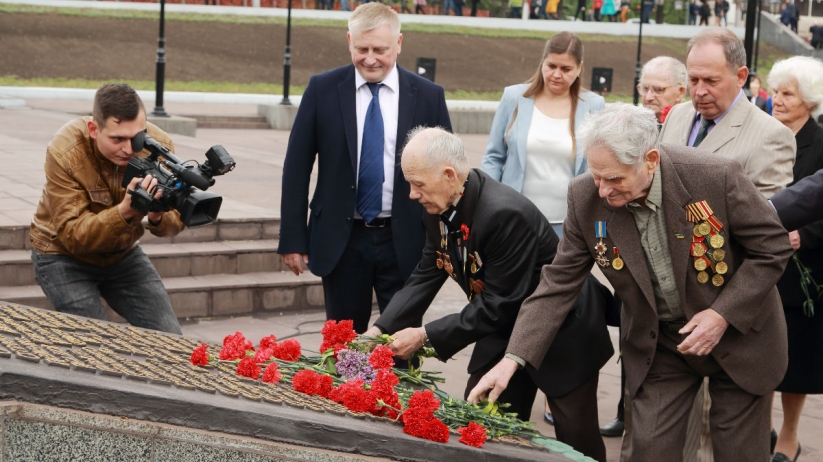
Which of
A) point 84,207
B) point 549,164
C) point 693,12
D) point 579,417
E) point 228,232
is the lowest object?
point 228,232

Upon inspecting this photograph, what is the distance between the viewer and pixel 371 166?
14.8 feet

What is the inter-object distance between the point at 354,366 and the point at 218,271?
12.7 feet

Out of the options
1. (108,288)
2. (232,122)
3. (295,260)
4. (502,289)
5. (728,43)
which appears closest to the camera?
(502,289)

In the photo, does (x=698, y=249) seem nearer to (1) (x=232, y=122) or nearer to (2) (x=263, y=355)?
(2) (x=263, y=355)

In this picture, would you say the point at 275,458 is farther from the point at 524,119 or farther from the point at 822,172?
the point at 524,119

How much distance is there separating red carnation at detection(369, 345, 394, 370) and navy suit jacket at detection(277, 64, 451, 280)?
3.82ft

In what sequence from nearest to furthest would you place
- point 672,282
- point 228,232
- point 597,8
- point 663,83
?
point 672,282, point 663,83, point 228,232, point 597,8

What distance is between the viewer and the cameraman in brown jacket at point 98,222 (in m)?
4.10

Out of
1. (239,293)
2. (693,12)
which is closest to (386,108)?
(239,293)

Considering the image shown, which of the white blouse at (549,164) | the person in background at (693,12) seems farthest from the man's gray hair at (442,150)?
the person in background at (693,12)

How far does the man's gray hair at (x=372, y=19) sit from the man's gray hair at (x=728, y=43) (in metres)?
1.18

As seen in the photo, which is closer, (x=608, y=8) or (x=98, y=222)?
(x=98, y=222)

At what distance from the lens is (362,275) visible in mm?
4547

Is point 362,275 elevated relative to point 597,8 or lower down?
lower down
